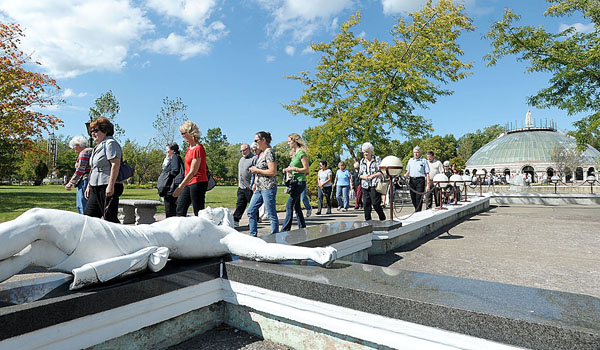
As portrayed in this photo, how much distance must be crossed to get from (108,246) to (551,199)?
19635 mm

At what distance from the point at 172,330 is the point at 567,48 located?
1610cm

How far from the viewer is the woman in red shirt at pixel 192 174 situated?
196 inches

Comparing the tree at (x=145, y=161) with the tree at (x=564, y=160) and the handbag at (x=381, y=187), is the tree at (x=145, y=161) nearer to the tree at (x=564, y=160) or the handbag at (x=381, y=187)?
the handbag at (x=381, y=187)

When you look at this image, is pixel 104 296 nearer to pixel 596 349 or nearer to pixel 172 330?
pixel 172 330

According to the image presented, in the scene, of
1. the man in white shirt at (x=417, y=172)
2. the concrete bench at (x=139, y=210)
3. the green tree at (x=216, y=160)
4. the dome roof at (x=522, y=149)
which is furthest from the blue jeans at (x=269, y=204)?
the dome roof at (x=522, y=149)

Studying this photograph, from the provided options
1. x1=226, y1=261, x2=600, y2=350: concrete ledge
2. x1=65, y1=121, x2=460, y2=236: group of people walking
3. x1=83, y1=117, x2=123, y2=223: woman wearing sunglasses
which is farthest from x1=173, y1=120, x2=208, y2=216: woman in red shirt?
x1=226, y1=261, x2=600, y2=350: concrete ledge

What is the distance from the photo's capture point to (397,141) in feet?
58.3

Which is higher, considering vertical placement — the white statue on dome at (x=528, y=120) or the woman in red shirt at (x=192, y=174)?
the white statue on dome at (x=528, y=120)

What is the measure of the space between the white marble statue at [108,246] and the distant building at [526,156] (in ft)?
273

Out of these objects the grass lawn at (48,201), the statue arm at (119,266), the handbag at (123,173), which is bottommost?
the grass lawn at (48,201)

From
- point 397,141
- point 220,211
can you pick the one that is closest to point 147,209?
point 220,211

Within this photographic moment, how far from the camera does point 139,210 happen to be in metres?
8.95

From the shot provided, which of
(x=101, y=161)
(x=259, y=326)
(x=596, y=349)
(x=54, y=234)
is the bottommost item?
(x=259, y=326)

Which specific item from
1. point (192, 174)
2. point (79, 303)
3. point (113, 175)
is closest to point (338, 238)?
point (192, 174)
